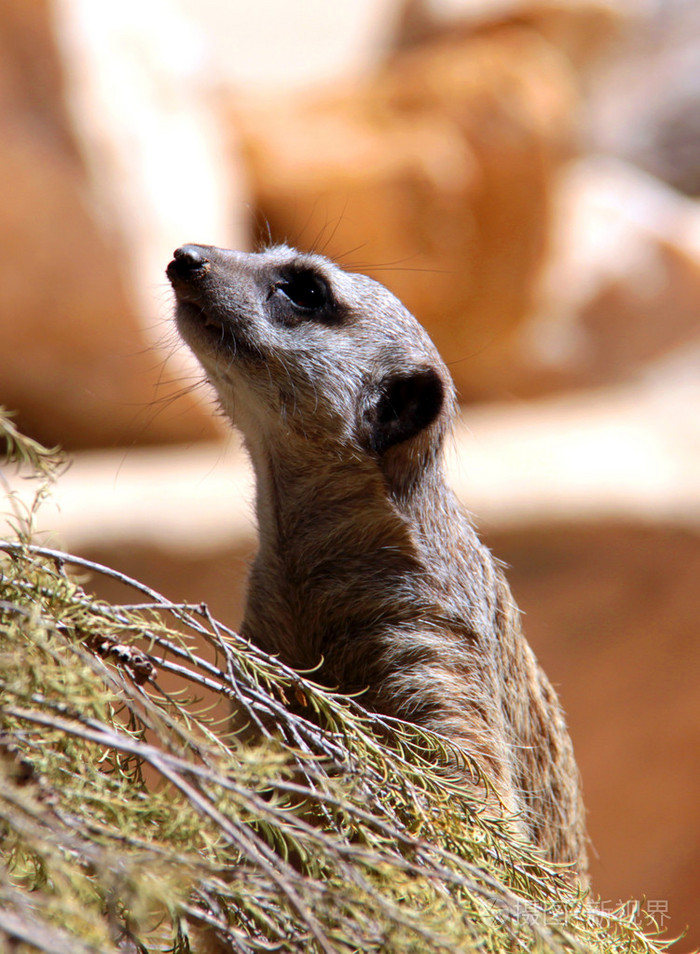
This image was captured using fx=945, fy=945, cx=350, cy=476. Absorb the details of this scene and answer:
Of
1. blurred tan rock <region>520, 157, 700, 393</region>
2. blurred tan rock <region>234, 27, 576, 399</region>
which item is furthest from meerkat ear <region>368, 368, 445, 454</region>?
blurred tan rock <region>520, 157, 700, 393</region>

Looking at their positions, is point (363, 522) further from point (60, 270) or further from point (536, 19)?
point (536, 19)

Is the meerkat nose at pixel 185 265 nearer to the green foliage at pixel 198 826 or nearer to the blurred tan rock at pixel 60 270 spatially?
the green foliage at pixel 198 826

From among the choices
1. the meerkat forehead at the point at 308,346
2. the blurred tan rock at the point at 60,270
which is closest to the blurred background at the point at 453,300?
the blurred tan rock at the point at 60,270

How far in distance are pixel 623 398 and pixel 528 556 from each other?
3183mm

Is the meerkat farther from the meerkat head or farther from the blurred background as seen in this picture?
the blurred background

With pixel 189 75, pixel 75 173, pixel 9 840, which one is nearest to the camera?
pixel 9 840

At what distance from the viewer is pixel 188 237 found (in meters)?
5.24

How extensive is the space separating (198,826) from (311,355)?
92cm

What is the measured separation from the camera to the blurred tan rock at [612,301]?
7102 millimetres

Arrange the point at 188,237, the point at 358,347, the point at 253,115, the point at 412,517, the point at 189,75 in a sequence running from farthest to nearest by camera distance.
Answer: the point at 253,115 < the point at 189,75 < the point at 188,237 < the point at 358,347 < the point at 412,517

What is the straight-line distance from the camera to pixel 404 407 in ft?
5.30

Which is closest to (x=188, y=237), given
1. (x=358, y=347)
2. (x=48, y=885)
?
(x=358, y=347)

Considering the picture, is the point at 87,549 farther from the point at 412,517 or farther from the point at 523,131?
the point at 523,131

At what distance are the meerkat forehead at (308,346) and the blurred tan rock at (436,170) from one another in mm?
4102
